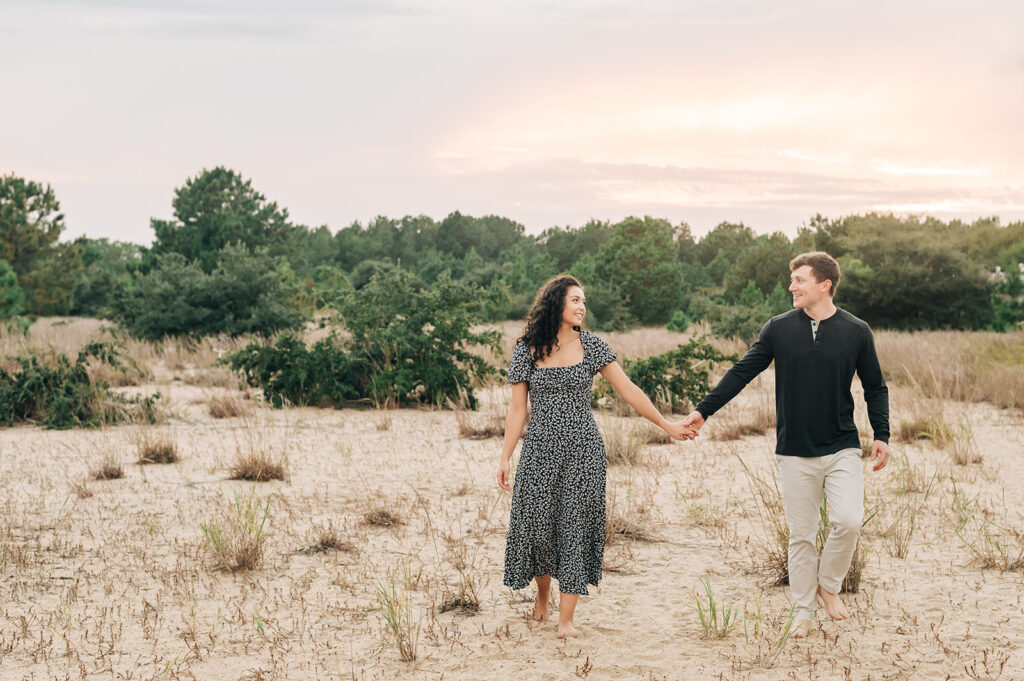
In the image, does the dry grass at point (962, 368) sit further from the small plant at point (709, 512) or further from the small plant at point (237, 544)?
the small plant at point (237, 544)

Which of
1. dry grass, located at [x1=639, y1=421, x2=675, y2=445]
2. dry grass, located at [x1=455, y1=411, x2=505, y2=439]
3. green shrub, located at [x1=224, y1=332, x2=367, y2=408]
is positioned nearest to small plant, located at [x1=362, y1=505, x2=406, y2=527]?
dry grass, located at [x1=455, y1=411, x2=505, y2=439]

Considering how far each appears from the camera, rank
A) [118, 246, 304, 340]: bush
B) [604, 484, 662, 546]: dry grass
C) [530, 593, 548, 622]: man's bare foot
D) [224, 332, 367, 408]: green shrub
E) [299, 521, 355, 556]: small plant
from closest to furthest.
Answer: [530, 593, 548, 622]: man's bare foot, [299, 521, 355, 556]: small plant, [604, 484, 662, 546]: dry grass, [224, 332, 367, 408]: green shrub, [118, 246, 304, 340]: bush

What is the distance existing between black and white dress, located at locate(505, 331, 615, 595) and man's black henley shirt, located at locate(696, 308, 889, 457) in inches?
38.1

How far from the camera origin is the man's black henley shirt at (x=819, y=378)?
15.8 feet

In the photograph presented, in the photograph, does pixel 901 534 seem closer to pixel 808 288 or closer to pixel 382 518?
pixel 808 288

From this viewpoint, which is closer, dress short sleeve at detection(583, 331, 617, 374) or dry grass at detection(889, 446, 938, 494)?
dress short sleeve at detection(583, 331, 617, 374)

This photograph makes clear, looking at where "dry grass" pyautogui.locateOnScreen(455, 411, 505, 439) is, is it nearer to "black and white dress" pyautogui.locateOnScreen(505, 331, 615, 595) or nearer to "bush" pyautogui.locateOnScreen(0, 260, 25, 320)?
"black and white dress" pyautogui.locateOnScreen(505, 331, 615, 595)

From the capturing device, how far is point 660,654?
4887 millimetres

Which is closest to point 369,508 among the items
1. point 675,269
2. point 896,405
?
point 896,405

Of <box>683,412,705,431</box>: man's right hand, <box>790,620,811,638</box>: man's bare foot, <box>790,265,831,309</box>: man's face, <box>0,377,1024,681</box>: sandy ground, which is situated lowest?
<box>0,377,1024,681</box>: sandy ground

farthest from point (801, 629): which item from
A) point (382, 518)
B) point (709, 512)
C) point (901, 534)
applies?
point (382, 518)

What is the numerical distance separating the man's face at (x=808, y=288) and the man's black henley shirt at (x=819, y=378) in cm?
12

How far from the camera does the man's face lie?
16.0 feet

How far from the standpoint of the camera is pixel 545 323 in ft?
16.3
